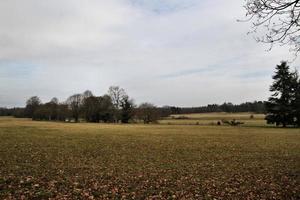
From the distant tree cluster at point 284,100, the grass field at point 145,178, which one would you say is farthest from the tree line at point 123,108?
the grass field at point 145,178

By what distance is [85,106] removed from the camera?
12244cm

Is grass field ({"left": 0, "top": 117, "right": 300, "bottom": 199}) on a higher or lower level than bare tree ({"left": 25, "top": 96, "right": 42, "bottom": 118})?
lower

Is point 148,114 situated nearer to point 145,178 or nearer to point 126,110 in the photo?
point 126,110

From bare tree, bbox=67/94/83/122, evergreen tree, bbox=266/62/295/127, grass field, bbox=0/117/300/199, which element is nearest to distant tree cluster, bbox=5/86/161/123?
bare tree, bbox=67/94/83/122

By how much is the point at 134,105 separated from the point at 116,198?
112 m

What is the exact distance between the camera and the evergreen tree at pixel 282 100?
70.6 meters

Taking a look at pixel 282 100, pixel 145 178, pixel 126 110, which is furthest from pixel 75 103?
pixel 145 178

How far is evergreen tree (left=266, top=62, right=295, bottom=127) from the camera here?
7062cm

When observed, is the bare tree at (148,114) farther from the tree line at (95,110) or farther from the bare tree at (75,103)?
the bare tree at (75,103)

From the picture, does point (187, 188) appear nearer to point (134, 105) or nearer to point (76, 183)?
point (76, 183)

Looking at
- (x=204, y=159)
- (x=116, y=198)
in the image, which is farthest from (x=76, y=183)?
(x=204, y=159)

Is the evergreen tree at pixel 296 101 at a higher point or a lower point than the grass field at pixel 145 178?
higher

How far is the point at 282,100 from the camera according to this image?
236 ft

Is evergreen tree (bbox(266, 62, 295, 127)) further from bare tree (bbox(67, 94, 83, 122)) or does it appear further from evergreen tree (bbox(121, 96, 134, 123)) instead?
bare tree (bbox(67, 94, 83, 122))
